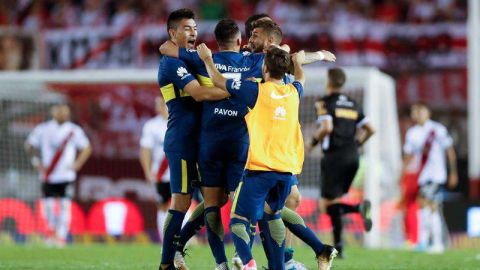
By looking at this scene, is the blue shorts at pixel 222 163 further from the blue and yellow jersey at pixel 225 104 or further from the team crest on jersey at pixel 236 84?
the team crest on jersey at pixel 236 84

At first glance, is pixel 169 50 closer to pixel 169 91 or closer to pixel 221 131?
pixel 169 91

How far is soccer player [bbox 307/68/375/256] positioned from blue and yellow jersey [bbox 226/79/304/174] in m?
4.49

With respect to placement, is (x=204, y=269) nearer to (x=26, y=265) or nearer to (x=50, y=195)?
(x=26, y=265)

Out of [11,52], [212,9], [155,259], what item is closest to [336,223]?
[155,259]

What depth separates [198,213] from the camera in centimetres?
1052

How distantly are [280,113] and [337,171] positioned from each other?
4954mm

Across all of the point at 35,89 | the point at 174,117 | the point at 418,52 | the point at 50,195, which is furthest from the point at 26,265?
the point at 418,52

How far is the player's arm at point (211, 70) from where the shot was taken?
9.32m

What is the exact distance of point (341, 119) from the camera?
551 inches

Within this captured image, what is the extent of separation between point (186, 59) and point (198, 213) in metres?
1.43

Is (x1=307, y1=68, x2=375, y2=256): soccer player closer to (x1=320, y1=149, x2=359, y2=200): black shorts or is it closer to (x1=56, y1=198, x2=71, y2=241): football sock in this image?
(x1=320, y1=149, x2=359, y2=200): black shorts

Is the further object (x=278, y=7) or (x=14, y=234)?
(x=278, y=7)

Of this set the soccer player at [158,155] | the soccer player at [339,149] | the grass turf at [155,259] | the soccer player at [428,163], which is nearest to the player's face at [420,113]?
the soccer player at [428,163]

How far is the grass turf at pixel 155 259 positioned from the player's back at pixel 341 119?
1.36 m
